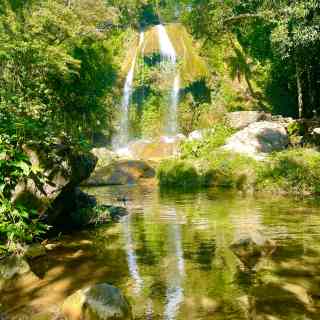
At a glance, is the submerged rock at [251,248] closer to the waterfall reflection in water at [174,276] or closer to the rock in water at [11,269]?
the waterfall reflection in water at [174,276]

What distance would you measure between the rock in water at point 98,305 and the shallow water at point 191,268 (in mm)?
429

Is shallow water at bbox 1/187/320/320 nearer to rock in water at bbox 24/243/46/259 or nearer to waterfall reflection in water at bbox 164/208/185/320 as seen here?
waterfall reflection in water at bbox 164/208/185/320

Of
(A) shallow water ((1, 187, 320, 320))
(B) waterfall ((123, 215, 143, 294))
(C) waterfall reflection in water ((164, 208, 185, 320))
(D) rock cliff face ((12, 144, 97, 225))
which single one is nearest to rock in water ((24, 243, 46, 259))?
(A) shallow water ((1, 187, 320, 320))

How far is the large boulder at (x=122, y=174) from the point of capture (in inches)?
1143

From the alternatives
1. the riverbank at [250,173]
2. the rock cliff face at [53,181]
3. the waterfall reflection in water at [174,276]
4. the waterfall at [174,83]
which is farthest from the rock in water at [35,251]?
the waterfall at [174,83]

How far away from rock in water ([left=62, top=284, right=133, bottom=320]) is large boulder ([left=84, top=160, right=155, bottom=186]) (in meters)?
20.5

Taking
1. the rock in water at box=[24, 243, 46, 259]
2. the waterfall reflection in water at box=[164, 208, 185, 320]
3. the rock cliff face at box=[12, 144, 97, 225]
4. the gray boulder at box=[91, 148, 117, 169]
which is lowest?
the waterfall reflection in water at box=[164, 208, 185, 320]

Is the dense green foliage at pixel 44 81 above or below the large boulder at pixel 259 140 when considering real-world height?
above

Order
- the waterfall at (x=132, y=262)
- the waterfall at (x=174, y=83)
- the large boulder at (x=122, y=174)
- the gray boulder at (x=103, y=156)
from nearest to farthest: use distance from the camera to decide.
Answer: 1. the waterfall at (x=132, y=262)
2. the large boulder at (x=122, y=174)
3. the gray boulder at (x=103, y=156)
4. the waterfall at (x=174, y=83)

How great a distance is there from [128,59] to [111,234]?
127 feet

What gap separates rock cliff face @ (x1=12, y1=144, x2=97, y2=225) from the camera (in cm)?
1192

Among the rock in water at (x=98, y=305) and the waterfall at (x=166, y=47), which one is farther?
the waterfall at (x=166, y=47)

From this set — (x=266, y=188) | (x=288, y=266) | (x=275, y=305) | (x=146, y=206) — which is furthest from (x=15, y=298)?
(x=266, y=188)

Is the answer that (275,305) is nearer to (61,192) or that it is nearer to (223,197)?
(61,192)
